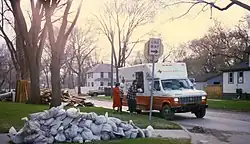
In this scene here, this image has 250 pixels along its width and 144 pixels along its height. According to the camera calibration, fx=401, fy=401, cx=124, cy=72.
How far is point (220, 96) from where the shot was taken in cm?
5459

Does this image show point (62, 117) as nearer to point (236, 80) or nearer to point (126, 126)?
point (126, 126)

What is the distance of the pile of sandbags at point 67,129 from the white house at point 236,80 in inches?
1548

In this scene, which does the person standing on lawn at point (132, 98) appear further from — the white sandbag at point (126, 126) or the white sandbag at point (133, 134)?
the white sandbag at point (133, 134)

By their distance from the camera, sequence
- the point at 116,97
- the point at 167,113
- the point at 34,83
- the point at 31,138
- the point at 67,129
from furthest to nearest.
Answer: the point at 34,83, the point at 116,97, the point at 167,113, the point at 67,129, the point at 31,138

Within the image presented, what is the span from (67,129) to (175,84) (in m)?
11.8

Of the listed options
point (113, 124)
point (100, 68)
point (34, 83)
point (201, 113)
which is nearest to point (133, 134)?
point (113, 124)

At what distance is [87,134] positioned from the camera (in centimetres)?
1027

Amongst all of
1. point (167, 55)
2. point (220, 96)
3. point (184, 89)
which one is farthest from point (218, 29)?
point (184, 89)

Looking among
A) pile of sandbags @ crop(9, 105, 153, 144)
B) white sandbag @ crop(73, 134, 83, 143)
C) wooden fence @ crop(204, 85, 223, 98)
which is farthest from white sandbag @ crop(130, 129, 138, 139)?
wooden fence @ crop(204, 85, 223, 98)

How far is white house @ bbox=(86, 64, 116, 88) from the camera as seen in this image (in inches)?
4430

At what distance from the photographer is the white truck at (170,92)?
20094mm

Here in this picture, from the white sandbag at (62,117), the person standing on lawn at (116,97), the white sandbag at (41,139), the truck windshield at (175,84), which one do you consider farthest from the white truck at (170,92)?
the white sandbag at (41,139)

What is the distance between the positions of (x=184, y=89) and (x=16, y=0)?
1077 centimetres

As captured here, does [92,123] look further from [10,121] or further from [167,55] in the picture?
[167,55]
